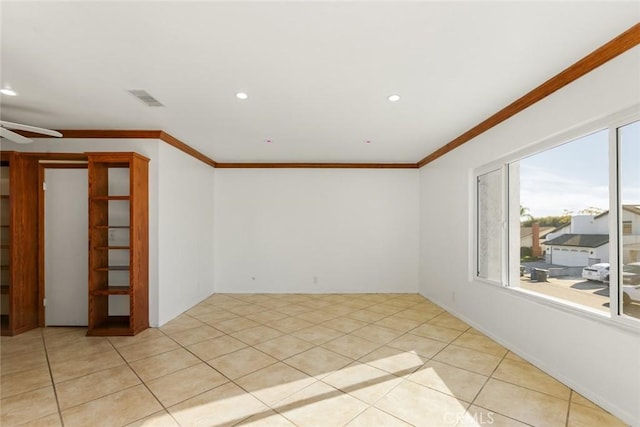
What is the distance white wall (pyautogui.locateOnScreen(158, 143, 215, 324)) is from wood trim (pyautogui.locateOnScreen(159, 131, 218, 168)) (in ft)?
0.23

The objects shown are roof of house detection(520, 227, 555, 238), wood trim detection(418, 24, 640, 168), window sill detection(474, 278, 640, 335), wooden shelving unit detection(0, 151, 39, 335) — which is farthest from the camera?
wooden shelving unit detection(0, 151, 39, 335)

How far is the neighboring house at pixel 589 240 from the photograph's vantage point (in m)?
2.04

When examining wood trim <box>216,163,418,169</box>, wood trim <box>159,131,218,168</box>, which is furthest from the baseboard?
wood trim <box>159,131,218,168</box>

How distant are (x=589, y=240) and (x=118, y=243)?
211 inches

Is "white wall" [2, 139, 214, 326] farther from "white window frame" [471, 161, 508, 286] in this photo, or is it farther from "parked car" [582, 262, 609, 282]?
"parked car" [582, 262, 609, 282]

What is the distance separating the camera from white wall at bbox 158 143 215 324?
13.1ft

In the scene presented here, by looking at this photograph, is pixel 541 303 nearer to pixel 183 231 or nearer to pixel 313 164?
pixel 313 164

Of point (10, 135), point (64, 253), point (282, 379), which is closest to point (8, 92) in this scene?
point (10, 135)

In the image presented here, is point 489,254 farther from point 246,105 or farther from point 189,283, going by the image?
point 189,283

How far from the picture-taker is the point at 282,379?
101 inches

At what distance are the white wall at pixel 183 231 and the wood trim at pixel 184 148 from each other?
7cm

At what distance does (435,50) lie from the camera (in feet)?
6.61

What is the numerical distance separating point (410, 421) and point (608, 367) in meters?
1.51

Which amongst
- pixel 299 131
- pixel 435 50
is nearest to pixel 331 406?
pixel 435 50
